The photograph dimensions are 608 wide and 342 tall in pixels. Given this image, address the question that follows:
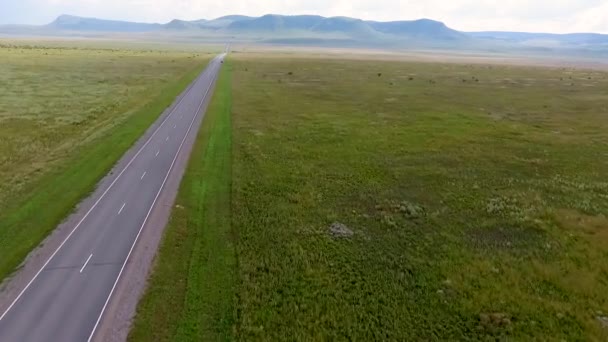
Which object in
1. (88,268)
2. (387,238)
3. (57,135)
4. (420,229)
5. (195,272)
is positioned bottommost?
(195,272)

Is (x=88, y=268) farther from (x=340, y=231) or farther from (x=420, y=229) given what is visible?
(x=420, y=229)

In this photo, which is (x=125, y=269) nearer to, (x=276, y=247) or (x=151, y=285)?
(x=151, y=285)

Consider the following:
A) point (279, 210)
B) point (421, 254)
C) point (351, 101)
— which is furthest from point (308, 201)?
point (351, 101)

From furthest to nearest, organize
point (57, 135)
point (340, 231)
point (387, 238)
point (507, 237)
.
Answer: point (57, 135) < point (340, 231) < point (507, 237) < point (387, 238)

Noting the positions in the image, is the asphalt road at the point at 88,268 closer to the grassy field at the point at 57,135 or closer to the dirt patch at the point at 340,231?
the grassy field at the point at 57,135

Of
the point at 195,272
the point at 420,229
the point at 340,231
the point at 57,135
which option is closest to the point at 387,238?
the point at 420,229

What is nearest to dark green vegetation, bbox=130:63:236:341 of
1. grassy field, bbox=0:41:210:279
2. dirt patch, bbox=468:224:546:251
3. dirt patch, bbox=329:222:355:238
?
dirt patch, bbox=329:222:355:238

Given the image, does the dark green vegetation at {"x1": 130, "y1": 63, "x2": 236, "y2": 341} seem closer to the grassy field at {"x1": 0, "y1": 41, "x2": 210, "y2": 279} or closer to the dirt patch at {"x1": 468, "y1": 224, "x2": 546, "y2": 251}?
the grassy field at {"x1": 0, "y1": 41, "x2": 210, "y2": 279}
